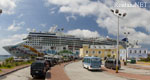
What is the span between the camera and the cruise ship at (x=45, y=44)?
7456 cm

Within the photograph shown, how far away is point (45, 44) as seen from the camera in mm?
91312

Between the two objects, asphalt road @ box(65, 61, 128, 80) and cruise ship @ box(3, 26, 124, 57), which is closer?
asphalt road @ box(65, 61, 128, 80)

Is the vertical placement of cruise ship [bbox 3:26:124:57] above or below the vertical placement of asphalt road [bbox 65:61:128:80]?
above

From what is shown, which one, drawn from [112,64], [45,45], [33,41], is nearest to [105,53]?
[45,45]

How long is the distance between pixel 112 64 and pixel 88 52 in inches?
2200

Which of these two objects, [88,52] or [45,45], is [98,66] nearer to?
[88,52]

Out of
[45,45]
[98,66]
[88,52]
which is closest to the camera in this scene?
[98,66]

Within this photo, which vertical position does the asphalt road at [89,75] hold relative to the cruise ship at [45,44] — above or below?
below

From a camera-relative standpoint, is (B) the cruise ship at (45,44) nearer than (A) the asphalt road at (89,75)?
No

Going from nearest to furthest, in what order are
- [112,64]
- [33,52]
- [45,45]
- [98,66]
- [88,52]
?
1. [98,66]
2. [112,64]
3. [33,52]
4. [88,52]
5. [45,45]

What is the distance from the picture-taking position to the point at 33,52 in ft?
248

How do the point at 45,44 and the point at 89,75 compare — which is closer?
the point at 89,75

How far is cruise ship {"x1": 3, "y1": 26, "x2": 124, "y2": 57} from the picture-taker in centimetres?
7456

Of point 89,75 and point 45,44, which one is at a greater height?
point 45,44
